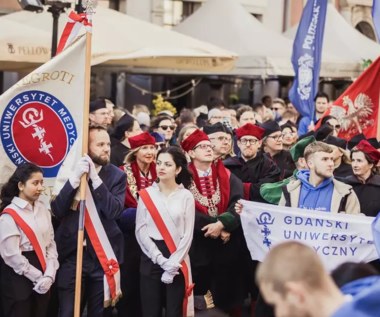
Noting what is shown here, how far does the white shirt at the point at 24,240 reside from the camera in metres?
7.49

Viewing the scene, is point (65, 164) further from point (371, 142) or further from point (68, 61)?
point (371, 142)

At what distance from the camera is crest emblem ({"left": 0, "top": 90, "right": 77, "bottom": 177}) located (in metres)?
7.71

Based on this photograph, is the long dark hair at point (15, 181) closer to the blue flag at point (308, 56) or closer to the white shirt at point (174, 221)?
the white shirt at point (174, 221)

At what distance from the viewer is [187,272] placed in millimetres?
8055

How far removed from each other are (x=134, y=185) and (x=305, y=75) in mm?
5664

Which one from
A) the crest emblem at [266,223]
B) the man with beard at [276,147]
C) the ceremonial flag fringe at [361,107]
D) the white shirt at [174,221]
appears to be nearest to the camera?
the white shirt at [174,221]

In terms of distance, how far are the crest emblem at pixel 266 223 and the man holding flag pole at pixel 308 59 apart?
5429 millimetres

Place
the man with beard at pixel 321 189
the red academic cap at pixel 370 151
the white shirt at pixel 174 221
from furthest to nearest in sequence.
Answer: the red academic cap at pixel 370 151 < the man with beard at pixel 321 189 < the white shirt at pixel 174 221

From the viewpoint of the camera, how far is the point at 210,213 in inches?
341

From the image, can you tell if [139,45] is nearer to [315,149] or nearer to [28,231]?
[315,149]

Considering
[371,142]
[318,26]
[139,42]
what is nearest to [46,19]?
[139,42]

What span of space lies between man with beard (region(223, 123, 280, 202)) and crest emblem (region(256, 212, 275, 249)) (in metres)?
1.05

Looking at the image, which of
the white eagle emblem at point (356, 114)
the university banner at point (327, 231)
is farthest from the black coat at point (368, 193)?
the white eagle emblem at point (356, 114)

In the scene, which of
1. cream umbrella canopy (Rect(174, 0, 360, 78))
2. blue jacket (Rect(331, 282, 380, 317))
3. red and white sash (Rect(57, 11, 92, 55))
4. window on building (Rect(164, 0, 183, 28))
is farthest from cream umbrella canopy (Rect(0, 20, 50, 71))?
window on building (Rect(164, 0, 183, 28))
